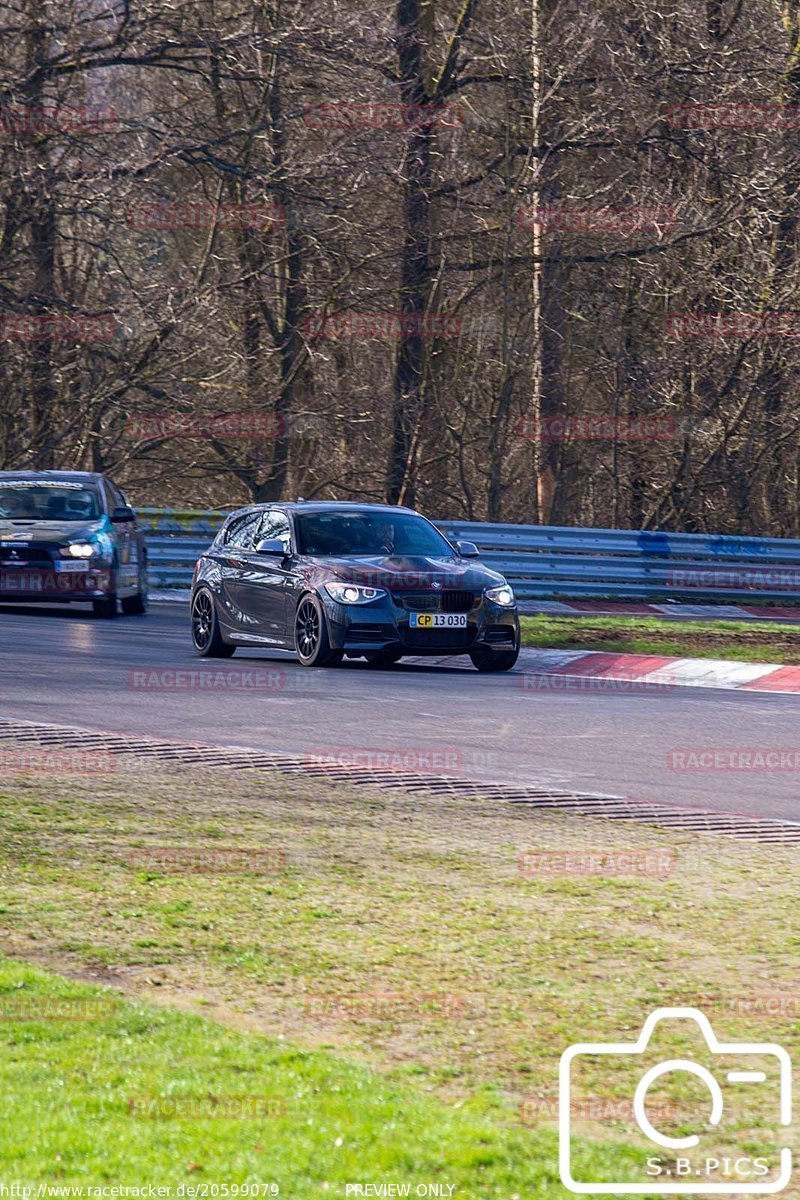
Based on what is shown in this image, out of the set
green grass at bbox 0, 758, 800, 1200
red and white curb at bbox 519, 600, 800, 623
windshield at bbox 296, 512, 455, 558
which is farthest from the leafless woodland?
green grass at bbox 0, 758, 800, 1200

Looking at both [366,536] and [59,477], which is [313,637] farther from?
[59,477]

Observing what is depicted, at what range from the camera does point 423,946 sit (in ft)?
21.3

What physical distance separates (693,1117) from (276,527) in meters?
13.0

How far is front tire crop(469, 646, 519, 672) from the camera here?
54.4 feet

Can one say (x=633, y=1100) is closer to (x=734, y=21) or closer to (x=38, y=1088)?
(x=38, y=1088)

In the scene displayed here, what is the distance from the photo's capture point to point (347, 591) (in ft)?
51.8

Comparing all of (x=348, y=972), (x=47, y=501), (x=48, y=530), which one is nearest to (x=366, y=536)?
(x=48, y=530)

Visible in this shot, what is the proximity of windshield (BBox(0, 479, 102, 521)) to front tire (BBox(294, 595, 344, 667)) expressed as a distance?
19.7ft

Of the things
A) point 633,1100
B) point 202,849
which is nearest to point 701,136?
point 202,849

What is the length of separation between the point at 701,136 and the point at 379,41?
5.75 metres

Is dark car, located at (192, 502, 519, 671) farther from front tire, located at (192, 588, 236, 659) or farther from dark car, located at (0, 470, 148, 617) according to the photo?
dark car, located at (0, 470, 148, 617)

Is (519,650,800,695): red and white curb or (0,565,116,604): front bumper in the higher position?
(0,565,116,604): front bumper

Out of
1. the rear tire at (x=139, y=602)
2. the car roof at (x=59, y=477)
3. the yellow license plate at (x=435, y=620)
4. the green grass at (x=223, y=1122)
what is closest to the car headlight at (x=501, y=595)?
the yellow license plate at (x=435, y=620)

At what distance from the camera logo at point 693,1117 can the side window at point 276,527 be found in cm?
1181
